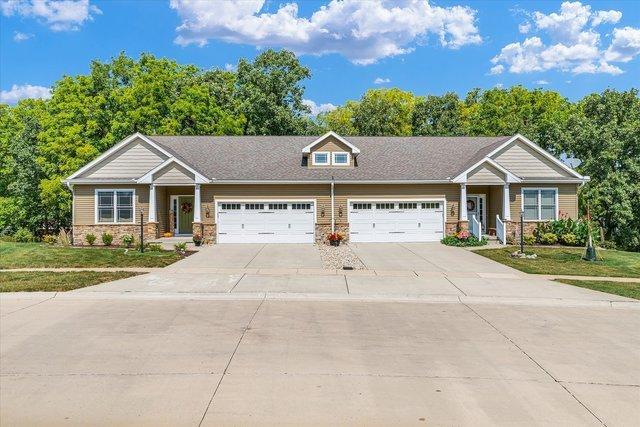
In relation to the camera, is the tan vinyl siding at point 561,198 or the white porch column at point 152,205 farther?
the tan vinyl siding at point 561,198

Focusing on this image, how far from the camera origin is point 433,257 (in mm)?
18875

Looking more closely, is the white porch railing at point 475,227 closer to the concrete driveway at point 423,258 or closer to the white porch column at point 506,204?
the white porch column at point 506,204

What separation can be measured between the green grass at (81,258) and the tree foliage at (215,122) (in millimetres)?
14066

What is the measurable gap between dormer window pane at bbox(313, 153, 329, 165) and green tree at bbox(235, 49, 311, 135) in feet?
54.4

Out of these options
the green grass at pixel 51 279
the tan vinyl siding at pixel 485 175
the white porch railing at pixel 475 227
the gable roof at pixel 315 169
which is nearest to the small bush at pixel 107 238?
the gable roof at pixel 315 169

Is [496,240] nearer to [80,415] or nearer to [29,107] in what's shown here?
[80,415]

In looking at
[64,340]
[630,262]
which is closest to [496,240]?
[630,262]

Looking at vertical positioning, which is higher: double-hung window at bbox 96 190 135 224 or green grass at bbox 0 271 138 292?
double-hung window at bbox 96 190 135 224

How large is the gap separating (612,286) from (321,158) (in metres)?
16.3

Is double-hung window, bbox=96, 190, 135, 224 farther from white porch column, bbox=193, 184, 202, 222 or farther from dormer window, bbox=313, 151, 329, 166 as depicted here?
dormer window, bbox=313, 151, 329, 166

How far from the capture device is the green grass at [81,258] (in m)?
16.2

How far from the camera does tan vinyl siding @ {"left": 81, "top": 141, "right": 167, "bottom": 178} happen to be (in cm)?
2492

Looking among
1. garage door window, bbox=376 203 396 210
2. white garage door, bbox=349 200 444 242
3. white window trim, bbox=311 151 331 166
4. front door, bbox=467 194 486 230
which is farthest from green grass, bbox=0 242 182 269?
front door, bbox=467 194 486 230

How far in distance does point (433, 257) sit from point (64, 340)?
1423 centimetres
